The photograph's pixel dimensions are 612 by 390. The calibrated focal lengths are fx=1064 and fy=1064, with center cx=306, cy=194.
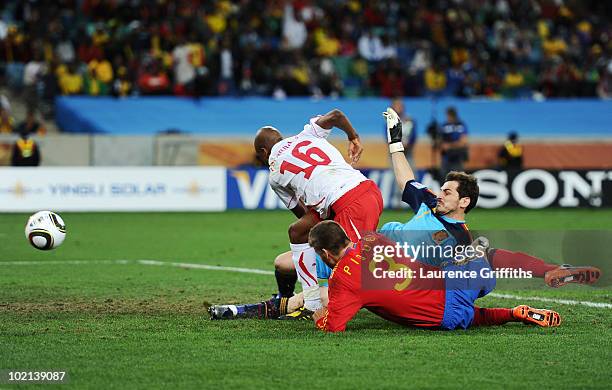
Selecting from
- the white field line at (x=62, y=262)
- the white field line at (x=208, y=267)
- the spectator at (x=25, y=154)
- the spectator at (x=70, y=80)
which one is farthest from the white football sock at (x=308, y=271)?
the spectator at (x=70, y=80)

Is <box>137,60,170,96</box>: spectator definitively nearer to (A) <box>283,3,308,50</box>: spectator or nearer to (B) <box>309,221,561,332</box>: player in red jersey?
(A) <box>283,3,308,50</box>: spectator

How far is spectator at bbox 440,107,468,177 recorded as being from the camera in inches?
1030

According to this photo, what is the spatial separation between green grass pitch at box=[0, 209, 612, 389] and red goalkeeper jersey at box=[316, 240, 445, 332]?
0.42 ft

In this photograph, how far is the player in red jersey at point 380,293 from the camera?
8.45m

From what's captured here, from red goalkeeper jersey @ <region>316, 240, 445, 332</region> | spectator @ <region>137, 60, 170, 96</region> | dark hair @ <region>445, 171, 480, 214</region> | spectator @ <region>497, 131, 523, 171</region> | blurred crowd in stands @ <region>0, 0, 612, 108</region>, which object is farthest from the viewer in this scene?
blurred crowd in stands @ <region>0, 0, 612, 108</region>

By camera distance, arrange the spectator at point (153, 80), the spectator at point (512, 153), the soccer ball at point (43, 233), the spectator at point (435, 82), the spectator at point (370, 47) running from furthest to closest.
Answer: the spectator at point (370, 47)
the spectator at point (435, 82)
the spectator at point (153, 80)
the spectator at point (512, 153)
the soccer ball at point (43, 233)

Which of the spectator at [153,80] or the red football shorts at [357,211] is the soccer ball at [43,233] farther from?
the spectator at [153,80]

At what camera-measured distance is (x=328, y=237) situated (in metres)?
8.45

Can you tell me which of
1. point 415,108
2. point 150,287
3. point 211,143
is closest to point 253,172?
point 211,143

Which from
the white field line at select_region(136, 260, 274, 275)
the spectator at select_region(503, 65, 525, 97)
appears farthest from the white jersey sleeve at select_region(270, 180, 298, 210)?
the spectator at select_region(503, 65, 525, 97)

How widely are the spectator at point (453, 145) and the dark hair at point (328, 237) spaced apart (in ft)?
58.6

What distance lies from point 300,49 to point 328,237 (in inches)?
912

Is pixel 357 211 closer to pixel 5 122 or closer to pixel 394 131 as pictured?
pixel 394 131

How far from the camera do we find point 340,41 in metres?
32.2
